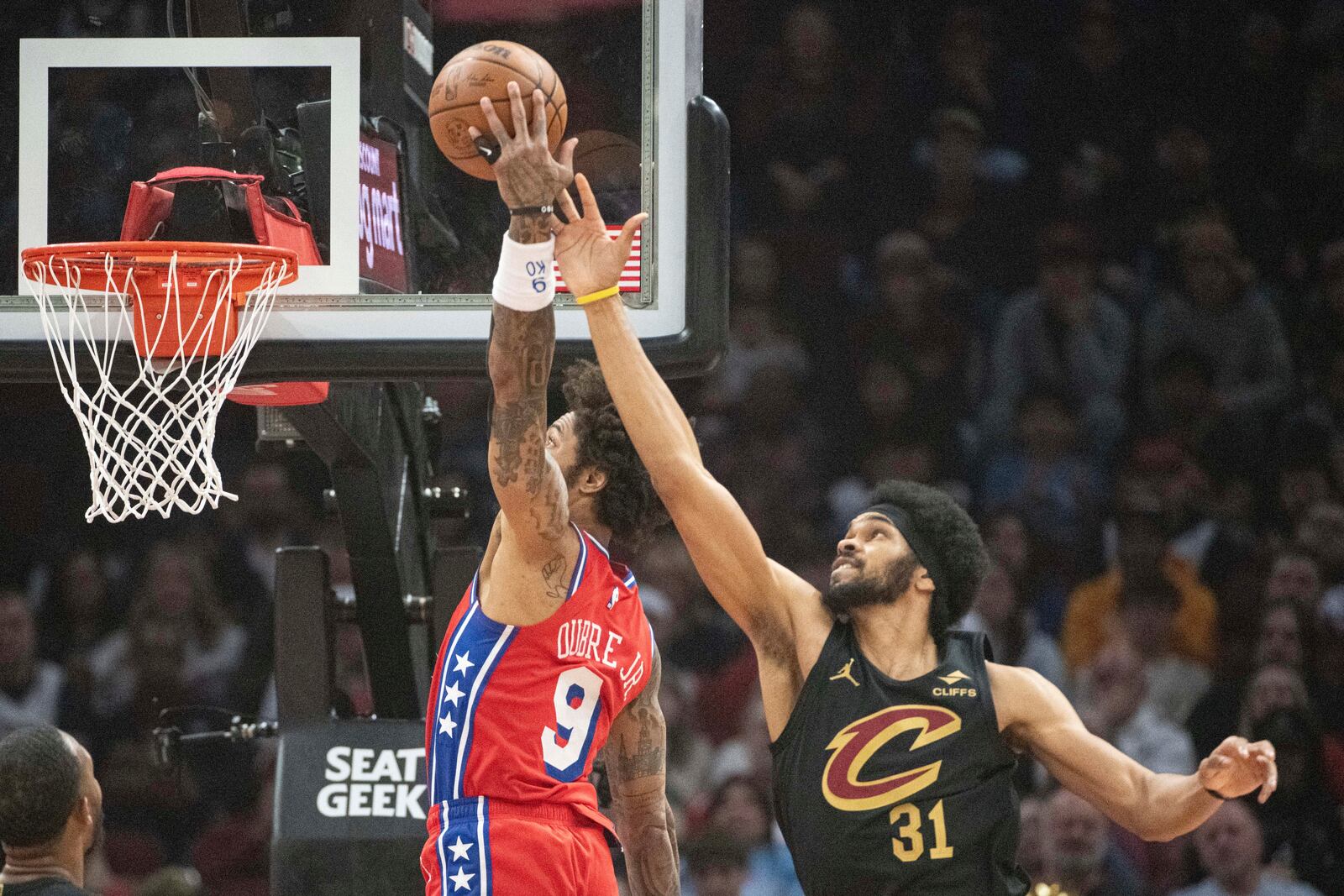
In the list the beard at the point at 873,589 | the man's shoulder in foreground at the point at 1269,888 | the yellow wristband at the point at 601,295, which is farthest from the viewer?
the man's shoulder in foreground at the point at 1269,888

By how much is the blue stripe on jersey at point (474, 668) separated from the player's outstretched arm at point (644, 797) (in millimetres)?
450

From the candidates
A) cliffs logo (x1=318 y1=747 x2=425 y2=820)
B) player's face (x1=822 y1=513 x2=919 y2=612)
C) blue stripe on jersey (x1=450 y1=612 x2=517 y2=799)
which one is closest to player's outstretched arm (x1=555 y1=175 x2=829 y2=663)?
player's face (x1=822 y1=513 x2=919 y2=612)

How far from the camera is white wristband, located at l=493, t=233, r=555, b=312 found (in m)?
3.14

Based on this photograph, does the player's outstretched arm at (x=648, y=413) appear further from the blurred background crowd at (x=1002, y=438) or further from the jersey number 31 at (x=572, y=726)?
the blurred background crowd at (x=1002, y=438)

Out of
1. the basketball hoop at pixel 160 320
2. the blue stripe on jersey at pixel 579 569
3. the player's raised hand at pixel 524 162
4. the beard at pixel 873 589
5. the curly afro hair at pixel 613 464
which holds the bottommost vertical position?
the beard at pixel 873 589

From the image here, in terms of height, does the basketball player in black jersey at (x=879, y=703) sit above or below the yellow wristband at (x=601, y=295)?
below

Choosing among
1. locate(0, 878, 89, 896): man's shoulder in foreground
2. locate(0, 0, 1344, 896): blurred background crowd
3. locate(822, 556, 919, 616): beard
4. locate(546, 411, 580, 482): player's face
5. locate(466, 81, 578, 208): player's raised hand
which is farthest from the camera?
locate(0, 0, 1344, 896): blurred background crowd

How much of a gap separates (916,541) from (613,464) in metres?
0.69

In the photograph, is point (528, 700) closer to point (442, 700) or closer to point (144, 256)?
point (442, 700)

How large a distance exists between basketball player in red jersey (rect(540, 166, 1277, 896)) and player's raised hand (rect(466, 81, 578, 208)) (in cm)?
13

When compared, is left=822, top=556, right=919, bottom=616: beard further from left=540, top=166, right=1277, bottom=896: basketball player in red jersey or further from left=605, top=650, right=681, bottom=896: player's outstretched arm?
left=605, top=650, right=681, bottom=896: player's outstretched arm

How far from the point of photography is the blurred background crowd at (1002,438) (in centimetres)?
678

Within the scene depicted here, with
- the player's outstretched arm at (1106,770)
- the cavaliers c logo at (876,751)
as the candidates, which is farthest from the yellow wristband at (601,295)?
the player's outstretched arm at (1106,770)

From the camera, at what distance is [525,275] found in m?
3.15
